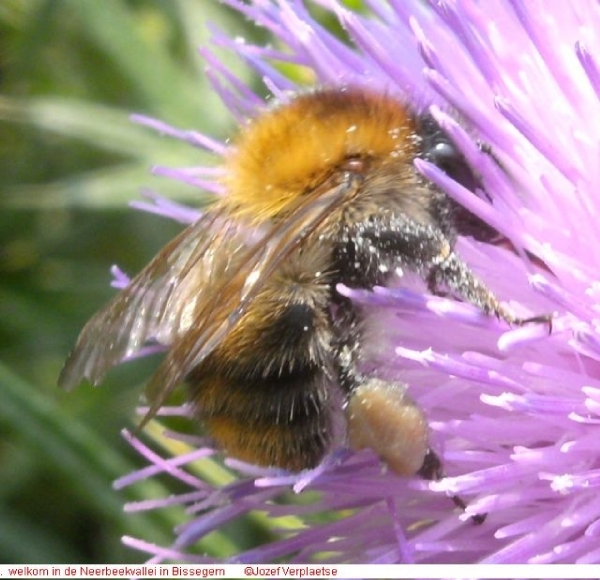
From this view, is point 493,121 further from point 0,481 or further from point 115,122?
point 0,481

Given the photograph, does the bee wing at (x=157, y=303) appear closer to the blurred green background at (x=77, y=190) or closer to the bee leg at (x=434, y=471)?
the bee leg at (x=434, y=471)

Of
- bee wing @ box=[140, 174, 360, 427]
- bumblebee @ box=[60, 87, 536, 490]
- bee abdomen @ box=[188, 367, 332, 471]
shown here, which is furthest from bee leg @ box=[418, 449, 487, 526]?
bee wing @ box=[140, 174, 360, 427]

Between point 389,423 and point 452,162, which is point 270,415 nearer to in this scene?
point 389,423

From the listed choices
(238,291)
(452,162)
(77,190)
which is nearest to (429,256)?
(452,162)

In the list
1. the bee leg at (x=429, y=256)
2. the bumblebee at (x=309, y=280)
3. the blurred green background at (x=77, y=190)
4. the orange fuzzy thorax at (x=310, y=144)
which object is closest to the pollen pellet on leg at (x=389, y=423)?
the bumblebee at (x=309, y=280)

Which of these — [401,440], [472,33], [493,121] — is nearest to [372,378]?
[401,440]

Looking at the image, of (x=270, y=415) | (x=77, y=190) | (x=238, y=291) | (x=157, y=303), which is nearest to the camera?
(x=238, y=291)
